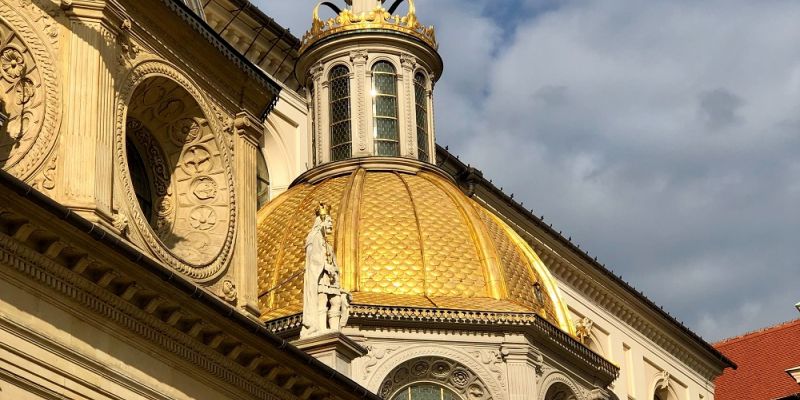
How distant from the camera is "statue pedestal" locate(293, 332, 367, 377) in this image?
2820 centimetres

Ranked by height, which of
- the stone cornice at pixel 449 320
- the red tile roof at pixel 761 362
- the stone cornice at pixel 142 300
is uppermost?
the red tile roof at pixel 761 362

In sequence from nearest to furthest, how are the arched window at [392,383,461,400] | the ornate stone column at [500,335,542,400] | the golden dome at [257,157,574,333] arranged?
the ornate stone column at [500,335,542,400] < the arched window at [392,383,461,400] < the golden dome at [257,157,574,333]

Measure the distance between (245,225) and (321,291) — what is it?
2012 millimetres

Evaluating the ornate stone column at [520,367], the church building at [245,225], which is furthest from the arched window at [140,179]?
the ornate stone column at [520,367]

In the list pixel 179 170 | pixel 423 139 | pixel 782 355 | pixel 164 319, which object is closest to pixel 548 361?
pixel 423 139

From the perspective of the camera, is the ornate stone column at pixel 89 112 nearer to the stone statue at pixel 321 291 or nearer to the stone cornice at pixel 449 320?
the stone statue at pixel 321 291

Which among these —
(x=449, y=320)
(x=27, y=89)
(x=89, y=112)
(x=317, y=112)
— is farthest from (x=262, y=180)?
(x=27, y=89)

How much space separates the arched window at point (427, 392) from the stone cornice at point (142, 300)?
1089cm

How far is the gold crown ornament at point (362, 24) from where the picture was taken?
44.7 m

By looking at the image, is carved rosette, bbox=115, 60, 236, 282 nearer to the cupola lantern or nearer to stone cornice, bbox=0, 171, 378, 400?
stone cornice, bbox=0, 171, 378, 400

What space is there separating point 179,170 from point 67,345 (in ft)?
19.7

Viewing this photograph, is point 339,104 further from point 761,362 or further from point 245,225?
point 761,362

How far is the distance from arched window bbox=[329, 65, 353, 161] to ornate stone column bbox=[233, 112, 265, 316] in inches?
635

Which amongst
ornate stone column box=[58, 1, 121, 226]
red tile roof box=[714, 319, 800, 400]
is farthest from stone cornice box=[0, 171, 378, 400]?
red tile roof box=[714, 319, 800, 400]
